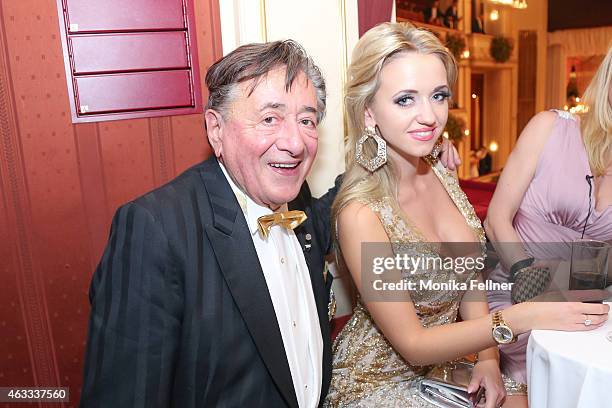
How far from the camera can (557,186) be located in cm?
213

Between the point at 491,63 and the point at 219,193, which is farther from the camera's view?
the point at 491,63

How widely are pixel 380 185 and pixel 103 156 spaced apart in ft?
3.08

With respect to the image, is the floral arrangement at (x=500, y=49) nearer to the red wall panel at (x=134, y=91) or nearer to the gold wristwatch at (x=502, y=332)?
the red wall panel at (x=134, y=91)

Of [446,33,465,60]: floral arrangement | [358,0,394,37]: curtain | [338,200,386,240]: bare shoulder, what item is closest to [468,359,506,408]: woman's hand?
[338,200,386,240]: bare shoulder

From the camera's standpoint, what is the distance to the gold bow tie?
4.46ft

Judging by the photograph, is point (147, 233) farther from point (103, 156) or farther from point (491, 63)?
point (491, 63)

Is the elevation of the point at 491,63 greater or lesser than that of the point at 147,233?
greater

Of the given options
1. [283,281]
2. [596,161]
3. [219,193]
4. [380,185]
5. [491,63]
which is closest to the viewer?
[219,193]

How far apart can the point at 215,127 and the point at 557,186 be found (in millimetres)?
1503

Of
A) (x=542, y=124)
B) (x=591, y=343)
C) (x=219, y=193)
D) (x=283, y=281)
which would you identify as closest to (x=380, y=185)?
(x=283, y=281)

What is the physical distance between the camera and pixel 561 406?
122cm

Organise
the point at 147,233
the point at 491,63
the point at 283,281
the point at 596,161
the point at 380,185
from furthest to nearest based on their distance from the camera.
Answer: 1. the point at 491,63
2. the point at 596,161
3. the point at 380,185
4. the point at 283,281
5. the point at 147,233

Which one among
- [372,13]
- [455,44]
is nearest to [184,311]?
[372,13]

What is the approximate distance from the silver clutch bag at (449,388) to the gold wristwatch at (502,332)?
0.26m
